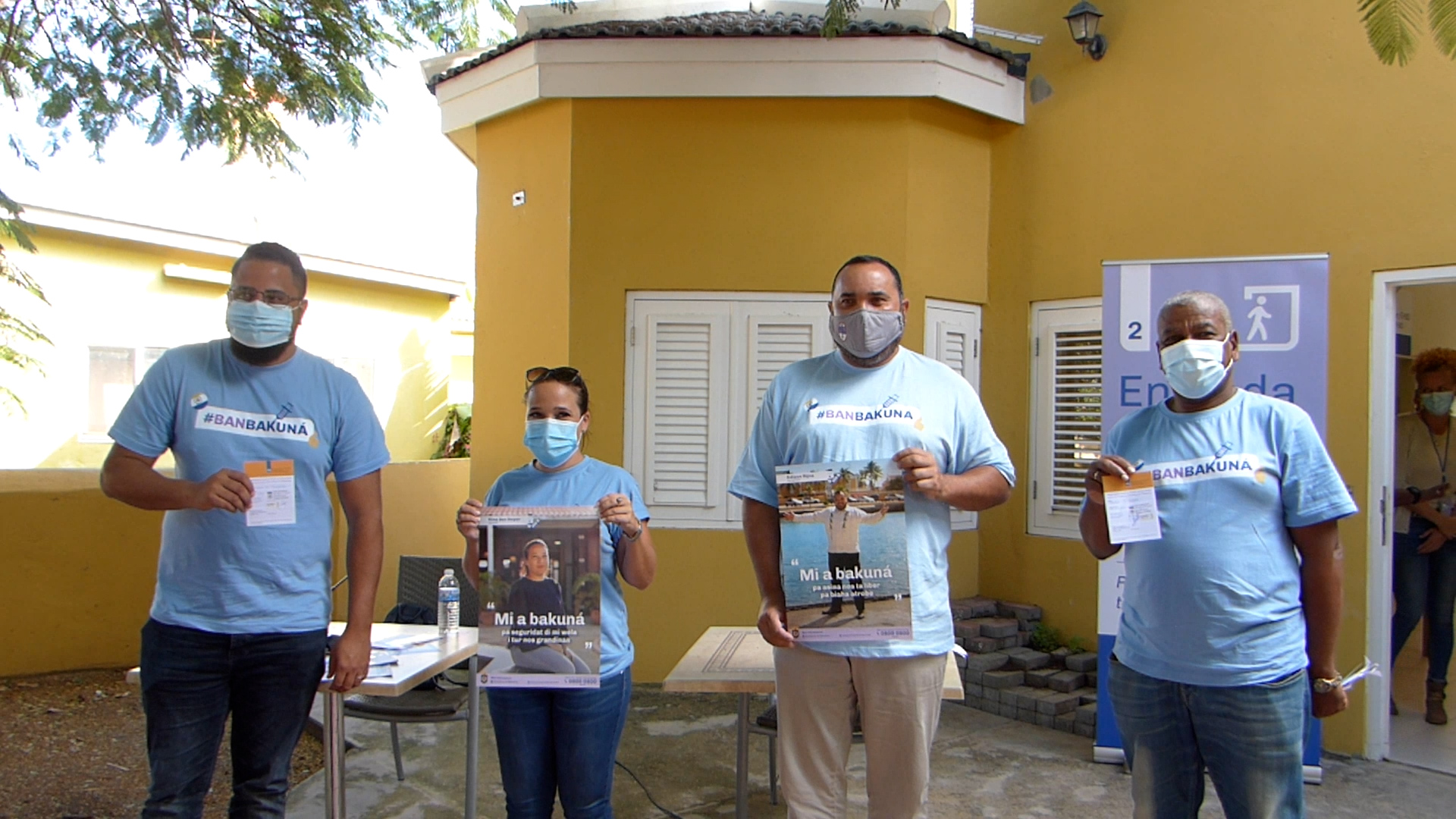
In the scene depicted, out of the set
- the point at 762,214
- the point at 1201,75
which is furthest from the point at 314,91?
the point at 1201,75

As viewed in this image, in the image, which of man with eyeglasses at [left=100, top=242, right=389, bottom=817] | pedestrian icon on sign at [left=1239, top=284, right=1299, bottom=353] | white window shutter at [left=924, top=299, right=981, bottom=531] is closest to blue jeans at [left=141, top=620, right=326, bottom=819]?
man with eyeglasses at [left=100, top=242, right=389, bottom=817]

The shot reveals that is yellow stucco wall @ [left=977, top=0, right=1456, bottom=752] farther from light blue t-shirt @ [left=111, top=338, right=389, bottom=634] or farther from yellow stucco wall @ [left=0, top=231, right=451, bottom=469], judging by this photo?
yellow stucco wall @ [left=0, top=231, right=451, bottom=469]

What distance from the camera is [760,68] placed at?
240 inches

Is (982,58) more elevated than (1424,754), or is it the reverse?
(982,58)

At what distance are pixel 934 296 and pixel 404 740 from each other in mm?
4017

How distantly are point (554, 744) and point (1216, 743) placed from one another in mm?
1736

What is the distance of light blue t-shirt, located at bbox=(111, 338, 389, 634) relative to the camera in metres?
2.50

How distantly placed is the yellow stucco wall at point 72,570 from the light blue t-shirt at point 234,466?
4.42 meters

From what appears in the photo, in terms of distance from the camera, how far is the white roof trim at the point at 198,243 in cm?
1023

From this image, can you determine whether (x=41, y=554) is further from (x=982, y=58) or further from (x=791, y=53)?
(x=982, y=58)

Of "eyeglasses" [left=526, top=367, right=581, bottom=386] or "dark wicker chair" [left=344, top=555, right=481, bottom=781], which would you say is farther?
"dark wicker chair" [left=344, top=555, right=481, bottom=781]

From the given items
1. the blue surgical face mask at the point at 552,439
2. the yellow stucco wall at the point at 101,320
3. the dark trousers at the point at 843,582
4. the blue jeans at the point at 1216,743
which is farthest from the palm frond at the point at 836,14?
the yellow stucco wall at the point at 101,320

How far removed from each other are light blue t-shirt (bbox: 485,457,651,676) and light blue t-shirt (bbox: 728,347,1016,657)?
0.37 m

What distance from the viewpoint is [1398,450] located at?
18.9ft
